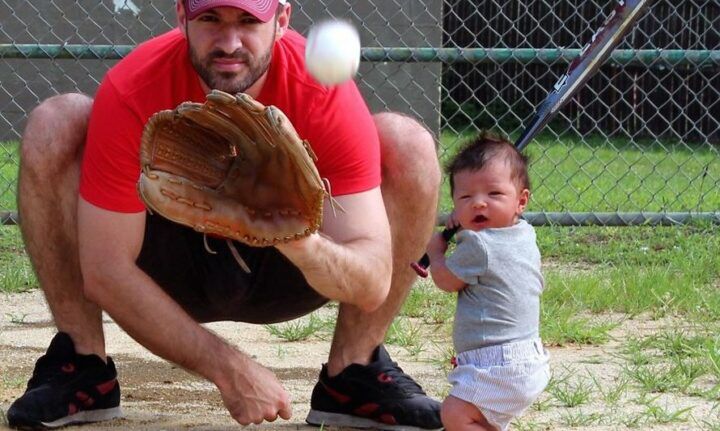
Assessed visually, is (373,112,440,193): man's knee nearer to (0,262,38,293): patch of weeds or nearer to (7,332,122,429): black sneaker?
(7,332,122,429): black sneaker

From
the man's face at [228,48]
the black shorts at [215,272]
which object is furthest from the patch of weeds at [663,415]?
the man's face at [228,48]

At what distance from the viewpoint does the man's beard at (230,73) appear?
9.93ft

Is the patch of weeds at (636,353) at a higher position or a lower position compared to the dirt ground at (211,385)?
higher

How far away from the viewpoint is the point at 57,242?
328cm

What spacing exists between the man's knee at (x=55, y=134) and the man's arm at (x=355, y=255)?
2.23ft

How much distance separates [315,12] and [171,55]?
7698 millimetres

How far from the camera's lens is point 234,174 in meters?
2.98

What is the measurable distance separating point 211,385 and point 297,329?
0.71 metres

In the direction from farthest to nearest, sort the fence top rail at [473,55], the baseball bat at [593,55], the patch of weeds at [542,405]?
the fence top rail at [473,55]
the baseball bat at [593,55]
the patch of weeds at [542,405]

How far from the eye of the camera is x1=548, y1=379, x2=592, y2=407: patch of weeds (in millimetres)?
3432

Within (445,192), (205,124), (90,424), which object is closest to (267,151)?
(205,124)

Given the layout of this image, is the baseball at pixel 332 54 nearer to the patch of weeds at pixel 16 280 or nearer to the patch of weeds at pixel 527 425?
the patch of weeds at pixel 527 425

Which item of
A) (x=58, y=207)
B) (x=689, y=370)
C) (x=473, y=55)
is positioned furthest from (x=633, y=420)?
(x=473, y=55)

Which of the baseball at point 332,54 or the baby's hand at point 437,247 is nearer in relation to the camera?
the baseball at point 332,54
